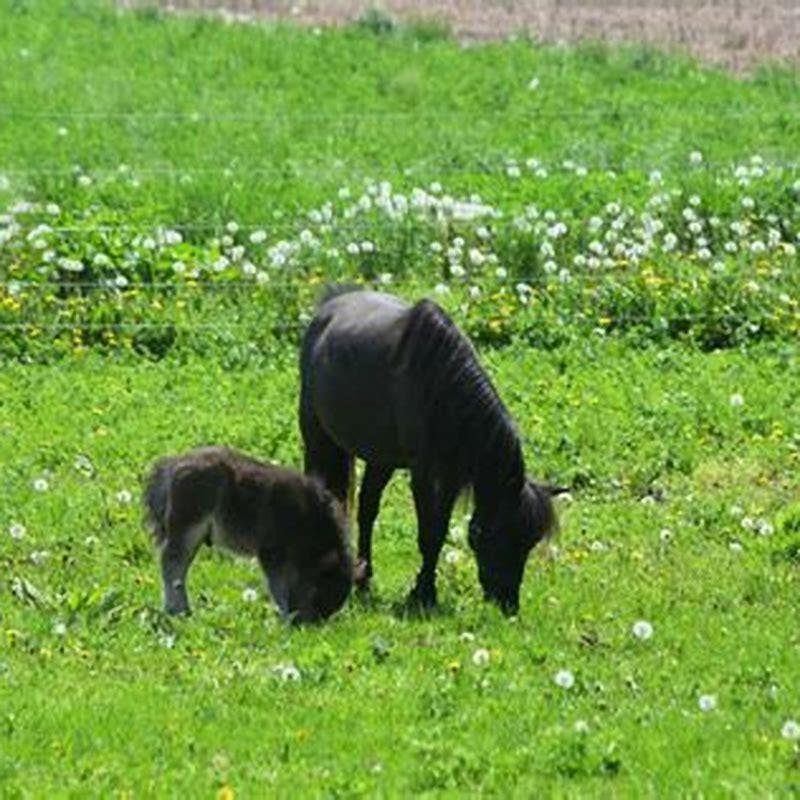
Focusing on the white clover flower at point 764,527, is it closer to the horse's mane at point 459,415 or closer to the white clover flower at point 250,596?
the horse's mane at point 459,415

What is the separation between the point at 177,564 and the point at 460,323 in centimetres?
696

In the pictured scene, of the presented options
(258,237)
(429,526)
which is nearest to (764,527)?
(429,526)

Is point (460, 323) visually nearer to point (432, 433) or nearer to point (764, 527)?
point (764, 527)

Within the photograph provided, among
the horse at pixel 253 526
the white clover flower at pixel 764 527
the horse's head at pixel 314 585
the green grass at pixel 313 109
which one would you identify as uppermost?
the horse at pixel 253 526

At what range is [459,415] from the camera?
40.3ft

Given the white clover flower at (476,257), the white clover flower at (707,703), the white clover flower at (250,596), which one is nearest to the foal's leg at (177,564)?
the white clover flower at (250,596)

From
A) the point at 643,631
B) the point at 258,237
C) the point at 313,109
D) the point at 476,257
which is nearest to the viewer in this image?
the point at 643,631

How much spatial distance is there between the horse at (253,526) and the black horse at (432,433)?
370mm

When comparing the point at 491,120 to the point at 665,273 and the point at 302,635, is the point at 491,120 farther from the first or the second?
the point at 302,635

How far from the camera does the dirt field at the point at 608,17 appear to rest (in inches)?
1236

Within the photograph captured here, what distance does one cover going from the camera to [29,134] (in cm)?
2494

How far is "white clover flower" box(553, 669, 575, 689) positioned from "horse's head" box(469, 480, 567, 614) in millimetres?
1876

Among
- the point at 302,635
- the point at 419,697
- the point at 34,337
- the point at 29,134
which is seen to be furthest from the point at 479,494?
the point at 29,134

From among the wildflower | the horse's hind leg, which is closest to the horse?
the horse's hind leg
